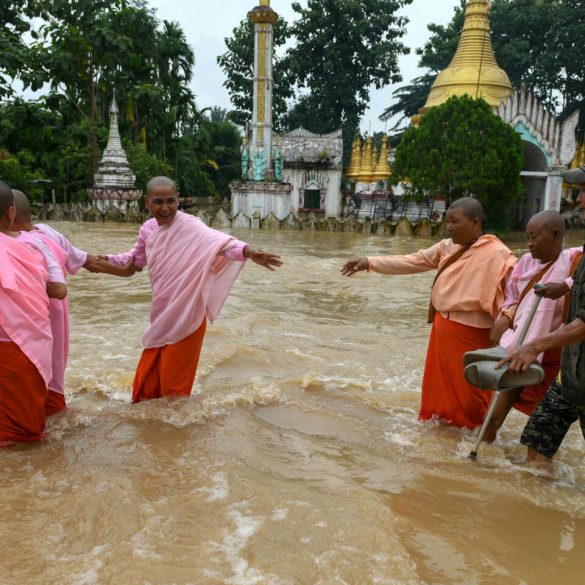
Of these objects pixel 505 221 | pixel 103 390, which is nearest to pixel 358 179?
pixel 505 221

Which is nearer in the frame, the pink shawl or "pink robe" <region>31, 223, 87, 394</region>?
"pink robe" <region>31, 223, 87, 394</region>

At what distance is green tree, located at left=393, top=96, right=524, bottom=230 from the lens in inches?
819

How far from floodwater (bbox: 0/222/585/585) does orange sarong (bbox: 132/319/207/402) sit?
0.12 meters

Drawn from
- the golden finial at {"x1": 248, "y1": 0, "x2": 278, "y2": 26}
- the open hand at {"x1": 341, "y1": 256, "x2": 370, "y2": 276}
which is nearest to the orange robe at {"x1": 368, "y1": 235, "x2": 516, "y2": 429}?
the open hand at {"x1": 341, "y1": 256, "x2": 370, "y2": 276}

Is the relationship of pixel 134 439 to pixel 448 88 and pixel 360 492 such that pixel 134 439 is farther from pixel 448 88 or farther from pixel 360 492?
pixel 448 88

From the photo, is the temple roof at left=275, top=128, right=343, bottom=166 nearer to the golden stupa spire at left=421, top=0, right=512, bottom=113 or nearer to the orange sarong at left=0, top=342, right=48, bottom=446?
the golden stupa spire at left=421, top=0, right=512, bottom=113

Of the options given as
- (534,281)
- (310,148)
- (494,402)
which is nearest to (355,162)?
(310,148)

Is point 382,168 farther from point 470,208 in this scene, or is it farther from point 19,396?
point 19,396

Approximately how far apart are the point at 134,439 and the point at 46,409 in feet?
1.93

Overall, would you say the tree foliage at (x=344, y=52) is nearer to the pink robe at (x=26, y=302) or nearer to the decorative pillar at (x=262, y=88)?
the decorative pillar at (x=262, y=88)

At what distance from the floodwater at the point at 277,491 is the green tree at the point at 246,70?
36.4 metres

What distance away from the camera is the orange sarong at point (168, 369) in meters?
4.44

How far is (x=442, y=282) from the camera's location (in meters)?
4.40

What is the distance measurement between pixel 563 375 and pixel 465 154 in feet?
60.9
